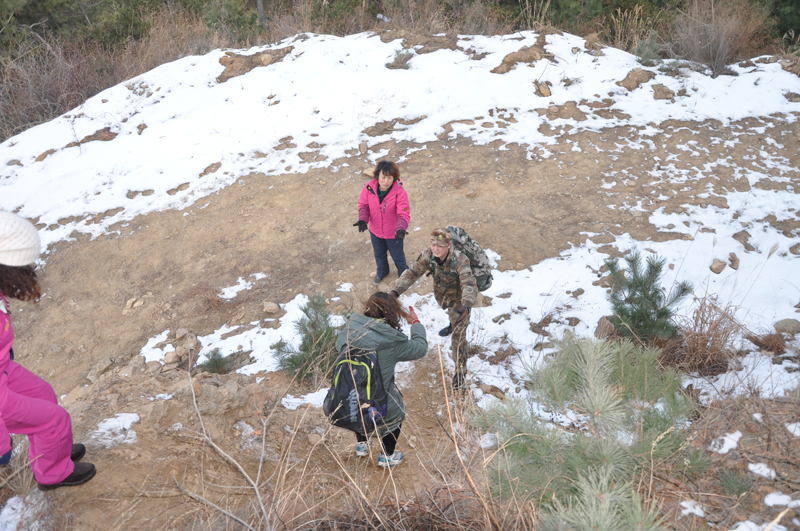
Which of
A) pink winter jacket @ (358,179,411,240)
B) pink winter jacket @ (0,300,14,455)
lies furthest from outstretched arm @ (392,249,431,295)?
pink winter jacket @ (0,300,14,455)

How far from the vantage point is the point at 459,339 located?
4.29 meters

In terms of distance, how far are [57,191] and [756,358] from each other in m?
9.60

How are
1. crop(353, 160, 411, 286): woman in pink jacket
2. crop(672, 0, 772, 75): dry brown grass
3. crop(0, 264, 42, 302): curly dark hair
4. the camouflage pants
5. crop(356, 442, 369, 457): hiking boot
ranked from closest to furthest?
crop(0, 264, 42, 302): curly dark hair, crop(356, 442, 369, 457): hiking boot, the camouflage pants, crop(353, 160, 411, 286): woman in pink jacket, crop(672, 0, 772, 75): dry brown grass

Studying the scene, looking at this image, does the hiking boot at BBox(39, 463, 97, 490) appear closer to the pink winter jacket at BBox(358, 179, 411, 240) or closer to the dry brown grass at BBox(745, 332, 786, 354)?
the pink winter jacket at BBox(358, 179, 411, 240)

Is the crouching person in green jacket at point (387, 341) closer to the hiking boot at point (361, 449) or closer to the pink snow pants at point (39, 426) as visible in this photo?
the hiking boot at point (361, 449)

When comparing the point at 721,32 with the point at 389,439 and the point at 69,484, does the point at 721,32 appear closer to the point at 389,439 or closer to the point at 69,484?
the point at 389,439

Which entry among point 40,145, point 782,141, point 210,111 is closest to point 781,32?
point 782,141

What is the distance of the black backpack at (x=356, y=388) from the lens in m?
2.88

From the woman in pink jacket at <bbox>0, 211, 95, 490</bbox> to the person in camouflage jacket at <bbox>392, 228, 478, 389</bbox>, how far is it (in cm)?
221

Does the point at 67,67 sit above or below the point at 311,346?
above

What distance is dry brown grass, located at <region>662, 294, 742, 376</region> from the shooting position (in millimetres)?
4219

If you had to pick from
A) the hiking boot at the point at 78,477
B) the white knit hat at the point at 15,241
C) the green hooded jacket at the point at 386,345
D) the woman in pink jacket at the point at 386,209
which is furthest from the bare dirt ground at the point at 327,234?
the white knit hat at the point at 15,241

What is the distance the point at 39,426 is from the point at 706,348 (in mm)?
4725

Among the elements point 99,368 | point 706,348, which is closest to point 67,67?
point 99,368
